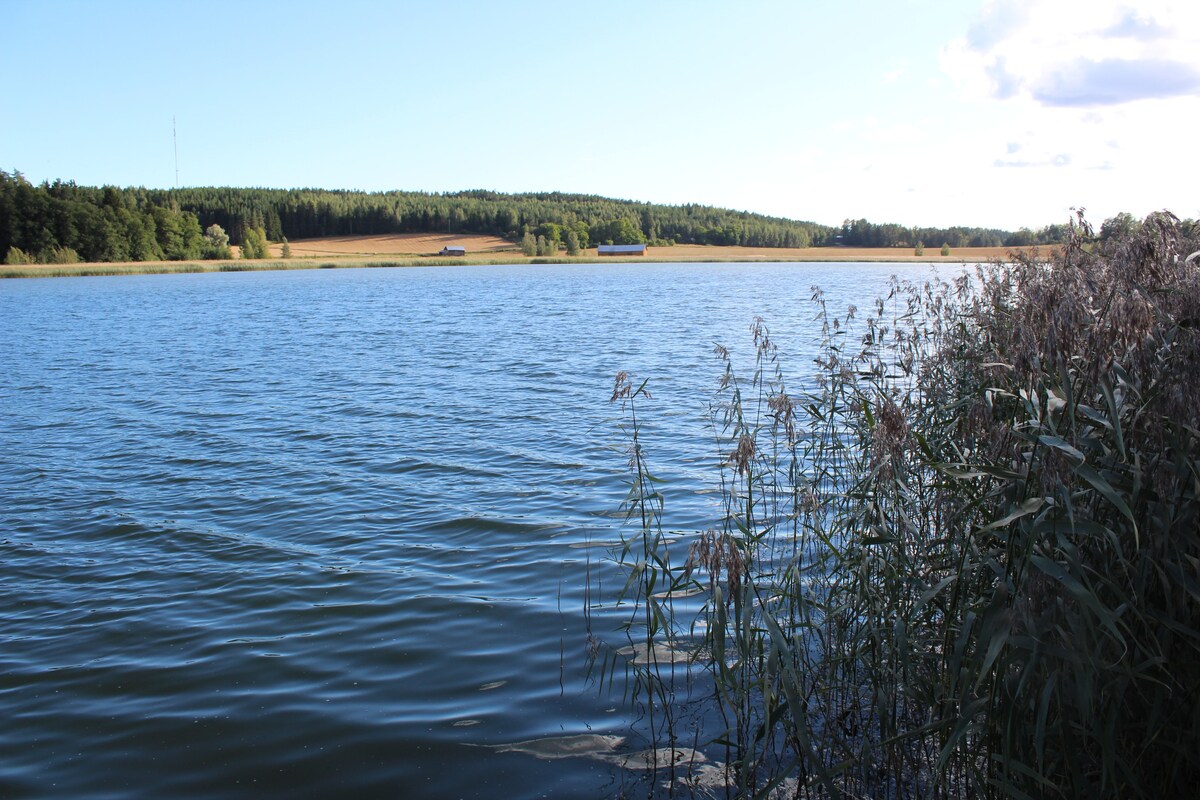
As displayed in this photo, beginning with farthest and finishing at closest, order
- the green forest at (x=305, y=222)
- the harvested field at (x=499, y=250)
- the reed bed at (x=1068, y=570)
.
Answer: the harvested field at (x=499, y=250) < the green forest at (x=305, y=222) < the reed bed at (x=1068, y=570)

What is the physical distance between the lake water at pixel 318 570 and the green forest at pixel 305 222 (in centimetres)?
8372

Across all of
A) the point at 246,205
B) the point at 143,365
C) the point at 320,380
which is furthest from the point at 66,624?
the point at 246,205

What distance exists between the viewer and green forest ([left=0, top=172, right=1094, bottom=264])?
93.9 m

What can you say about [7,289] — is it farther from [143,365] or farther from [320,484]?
[320,484]

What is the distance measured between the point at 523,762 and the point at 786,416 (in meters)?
2.72

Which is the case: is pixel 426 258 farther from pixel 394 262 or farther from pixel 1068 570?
pixel 1068 570

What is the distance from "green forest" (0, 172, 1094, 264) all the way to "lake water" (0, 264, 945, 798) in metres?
83.7

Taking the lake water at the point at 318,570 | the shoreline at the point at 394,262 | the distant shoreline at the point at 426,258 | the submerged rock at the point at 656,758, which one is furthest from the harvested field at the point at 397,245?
the submerged rock at the point at 656,758

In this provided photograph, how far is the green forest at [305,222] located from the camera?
93.9 m

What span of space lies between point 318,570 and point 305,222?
496ft

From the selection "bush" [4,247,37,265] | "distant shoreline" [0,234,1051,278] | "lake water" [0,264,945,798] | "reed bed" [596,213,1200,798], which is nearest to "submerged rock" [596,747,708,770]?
"lake water" [0,264,945,798]

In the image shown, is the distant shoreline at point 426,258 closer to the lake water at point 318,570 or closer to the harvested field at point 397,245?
the harvested field at point 397,245

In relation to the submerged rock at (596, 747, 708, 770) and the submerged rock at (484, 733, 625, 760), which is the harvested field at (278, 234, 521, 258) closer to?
the submerged rock at (484, 733, 625, 760)

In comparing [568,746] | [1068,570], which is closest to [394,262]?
[568,746]
